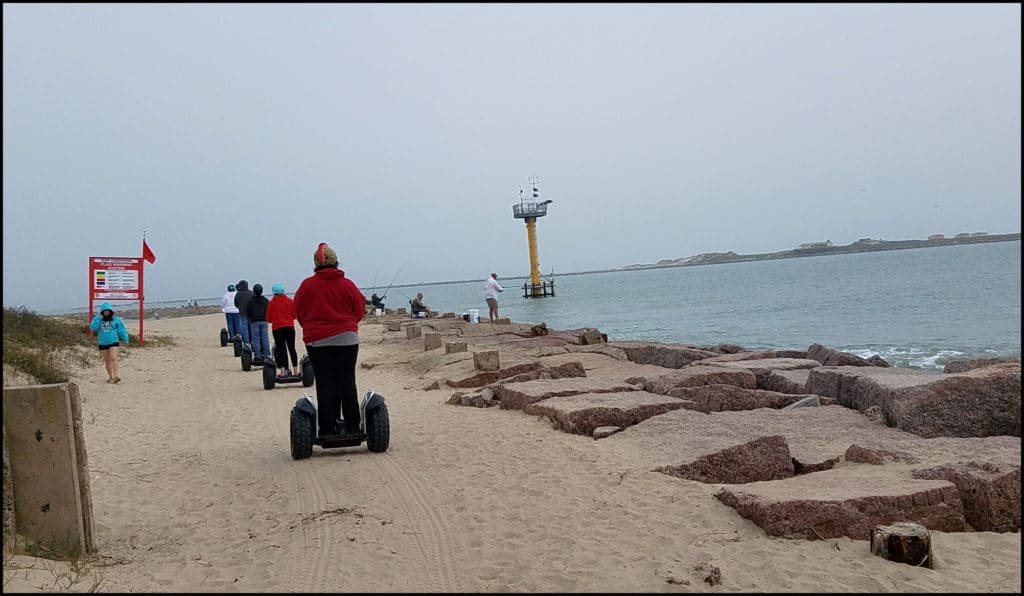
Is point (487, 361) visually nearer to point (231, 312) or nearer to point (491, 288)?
point (231, 312)

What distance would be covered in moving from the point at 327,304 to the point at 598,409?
9.30ft

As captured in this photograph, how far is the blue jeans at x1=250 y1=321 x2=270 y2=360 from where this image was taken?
13.3 m

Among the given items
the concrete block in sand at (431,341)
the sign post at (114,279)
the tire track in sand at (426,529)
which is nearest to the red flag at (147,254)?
the sign post at (114,279)

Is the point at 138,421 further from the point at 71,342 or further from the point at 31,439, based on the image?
the point at 71,342

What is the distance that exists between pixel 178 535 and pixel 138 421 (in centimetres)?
536

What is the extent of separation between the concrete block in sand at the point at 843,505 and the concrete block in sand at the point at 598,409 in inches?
88.0

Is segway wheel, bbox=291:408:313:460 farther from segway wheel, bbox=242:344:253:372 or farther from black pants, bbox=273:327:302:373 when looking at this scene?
segway wheel, bbox=242:344:253:372

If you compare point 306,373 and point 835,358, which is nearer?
point 306,373

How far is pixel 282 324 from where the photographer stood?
1071 centimetres

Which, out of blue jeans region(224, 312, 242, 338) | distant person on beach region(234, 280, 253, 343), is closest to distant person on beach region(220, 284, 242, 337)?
blue jeans region(224, 312, 242, 338)

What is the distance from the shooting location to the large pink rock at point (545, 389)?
Answer: 830cm

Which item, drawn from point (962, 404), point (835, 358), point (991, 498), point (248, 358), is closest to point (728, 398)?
point (962, 404)

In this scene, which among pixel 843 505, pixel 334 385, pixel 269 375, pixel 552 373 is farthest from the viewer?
pixel 269 375

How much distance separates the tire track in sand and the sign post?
45.0 feet
